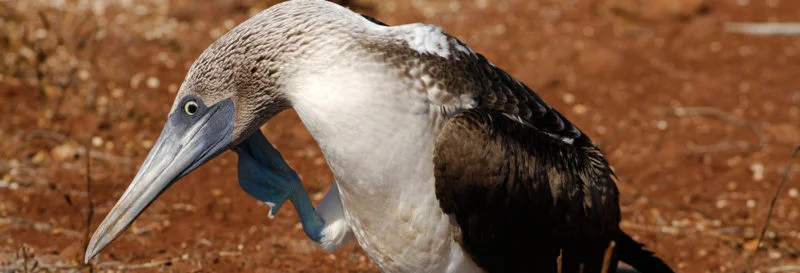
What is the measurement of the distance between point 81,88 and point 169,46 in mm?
1153

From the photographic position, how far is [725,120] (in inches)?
281

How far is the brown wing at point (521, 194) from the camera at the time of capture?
3.29m

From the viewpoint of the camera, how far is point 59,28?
735 cm

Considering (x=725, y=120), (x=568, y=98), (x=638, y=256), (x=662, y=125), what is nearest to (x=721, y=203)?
(x=662, y=125)

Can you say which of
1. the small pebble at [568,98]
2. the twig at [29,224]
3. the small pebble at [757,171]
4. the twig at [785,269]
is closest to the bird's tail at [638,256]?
the twig at [785,269]

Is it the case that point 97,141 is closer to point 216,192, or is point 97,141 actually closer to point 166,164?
point 216,192

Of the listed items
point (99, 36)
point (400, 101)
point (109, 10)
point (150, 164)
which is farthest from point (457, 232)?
point (109, 10)

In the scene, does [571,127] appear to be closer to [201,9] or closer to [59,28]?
[59,28]

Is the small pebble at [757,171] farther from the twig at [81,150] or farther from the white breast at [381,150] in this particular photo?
the twig at [81,150]

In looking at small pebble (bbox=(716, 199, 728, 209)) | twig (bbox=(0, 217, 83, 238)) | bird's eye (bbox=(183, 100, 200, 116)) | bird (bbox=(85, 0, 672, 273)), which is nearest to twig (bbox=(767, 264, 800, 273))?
small pebble (bbox=(716, 199, 728, 209))

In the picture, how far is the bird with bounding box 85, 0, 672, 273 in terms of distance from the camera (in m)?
3.20

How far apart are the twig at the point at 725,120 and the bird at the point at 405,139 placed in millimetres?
3146

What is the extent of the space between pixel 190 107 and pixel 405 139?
0.73m

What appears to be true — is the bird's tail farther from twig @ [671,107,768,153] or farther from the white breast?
twig @ [671,107,768,153]
